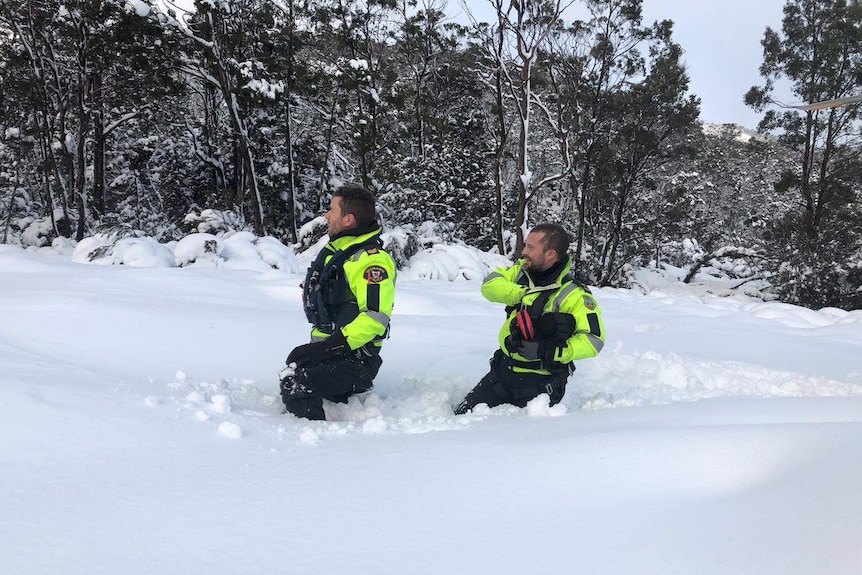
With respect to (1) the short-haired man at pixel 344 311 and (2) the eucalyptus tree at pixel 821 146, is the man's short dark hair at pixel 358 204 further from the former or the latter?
(2) the eucalyptus tree at pixel 821 146

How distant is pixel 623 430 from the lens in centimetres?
206

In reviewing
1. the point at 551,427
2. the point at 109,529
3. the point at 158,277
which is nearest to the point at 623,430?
the point at 551,427

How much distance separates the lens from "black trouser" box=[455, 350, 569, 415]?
3.21 meters

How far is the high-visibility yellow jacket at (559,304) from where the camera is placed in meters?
2.97

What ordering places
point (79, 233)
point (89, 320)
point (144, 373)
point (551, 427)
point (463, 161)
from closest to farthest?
point (551, 427) < point (144, 373) < point (89, 320) < point (79, 233) < point (463, 161)

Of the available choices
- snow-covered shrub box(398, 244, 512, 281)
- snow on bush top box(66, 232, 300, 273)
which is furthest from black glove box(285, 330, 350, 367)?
snow-covered shrub box(398, 244, 512, 281)

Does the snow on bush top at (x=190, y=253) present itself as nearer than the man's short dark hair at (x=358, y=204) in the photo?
No

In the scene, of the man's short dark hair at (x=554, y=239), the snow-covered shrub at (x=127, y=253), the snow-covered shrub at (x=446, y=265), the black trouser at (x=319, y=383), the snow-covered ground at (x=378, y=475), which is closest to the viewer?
the snow-covered ground at (x=378, y=475)

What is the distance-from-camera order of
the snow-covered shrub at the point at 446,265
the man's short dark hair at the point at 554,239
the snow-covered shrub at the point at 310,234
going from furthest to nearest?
1. the snow-covered shrub at the point at 310,234
2. the snow-covered shrub at the point at 446,265
3. the man's short dark hair at the point at 554,239

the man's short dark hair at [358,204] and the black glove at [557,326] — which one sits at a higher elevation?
the man's short dark hair at [358,204]

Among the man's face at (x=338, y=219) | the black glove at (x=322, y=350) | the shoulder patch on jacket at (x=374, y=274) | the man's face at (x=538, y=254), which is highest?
the man's face at (x=338, y=219)

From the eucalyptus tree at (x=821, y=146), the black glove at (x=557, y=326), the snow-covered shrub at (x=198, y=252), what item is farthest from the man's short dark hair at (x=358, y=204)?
the eucalyptus tree at (x=821, y=146)

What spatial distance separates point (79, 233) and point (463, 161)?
12.2 m

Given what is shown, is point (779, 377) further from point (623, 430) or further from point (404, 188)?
point (404, 188)
